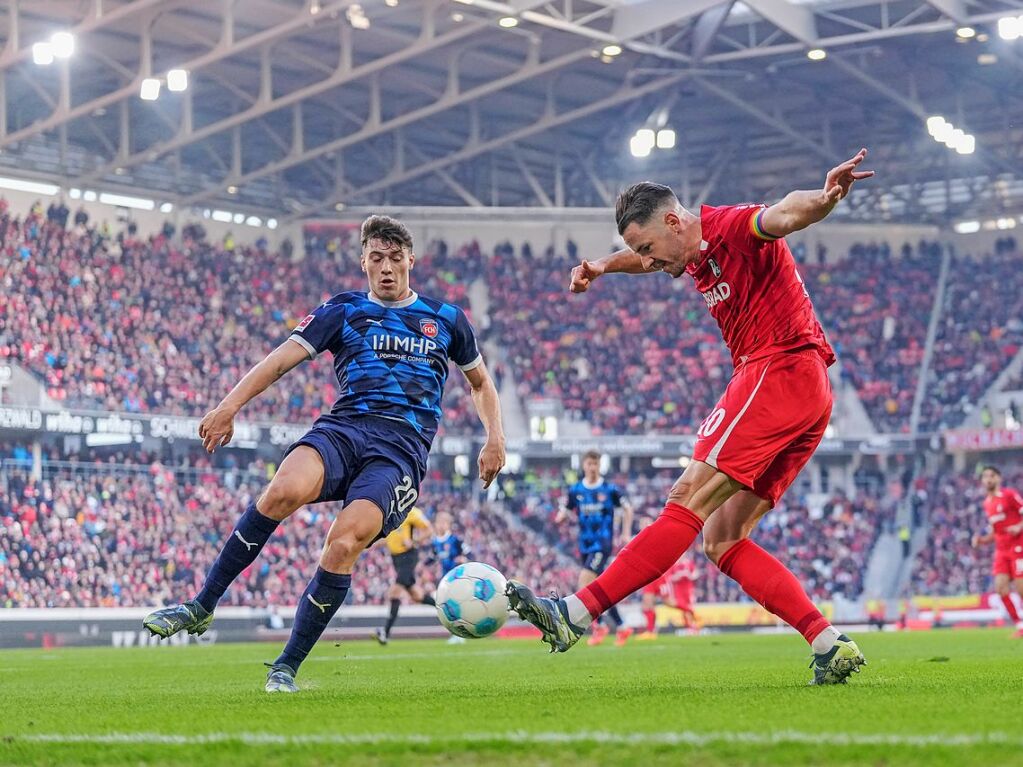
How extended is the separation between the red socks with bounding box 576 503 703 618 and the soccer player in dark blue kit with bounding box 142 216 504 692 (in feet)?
4.72

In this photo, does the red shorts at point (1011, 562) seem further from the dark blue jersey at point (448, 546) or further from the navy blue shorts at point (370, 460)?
the navy blue shorts at point (370, 460)

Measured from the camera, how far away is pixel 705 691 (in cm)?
655

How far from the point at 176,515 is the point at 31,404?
157 inches

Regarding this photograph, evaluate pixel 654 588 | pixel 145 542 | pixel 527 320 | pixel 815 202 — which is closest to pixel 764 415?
pixel 815 202

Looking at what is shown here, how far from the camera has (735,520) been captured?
22.7ft

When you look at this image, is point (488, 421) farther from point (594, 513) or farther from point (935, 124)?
point (935, 124)

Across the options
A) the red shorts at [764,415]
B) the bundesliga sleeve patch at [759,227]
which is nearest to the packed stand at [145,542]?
the red shorts at [764,415]

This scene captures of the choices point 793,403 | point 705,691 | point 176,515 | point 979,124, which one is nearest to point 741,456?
point 793,403

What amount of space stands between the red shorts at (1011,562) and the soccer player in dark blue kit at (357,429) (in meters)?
12.4

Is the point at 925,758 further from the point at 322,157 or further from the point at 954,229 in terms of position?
the point at 954,229

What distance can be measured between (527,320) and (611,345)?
269 centimetres

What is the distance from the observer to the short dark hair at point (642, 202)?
6.60 meters

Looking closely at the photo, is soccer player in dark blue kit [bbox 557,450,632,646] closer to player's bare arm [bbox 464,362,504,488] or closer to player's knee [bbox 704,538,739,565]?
player's bare arm [bbox 464,362,504,488]

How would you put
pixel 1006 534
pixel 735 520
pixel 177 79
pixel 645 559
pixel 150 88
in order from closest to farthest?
pixel 645 559
pixel 735 520
pixel 1006 534
pixel 177 79
pixel 150 88
